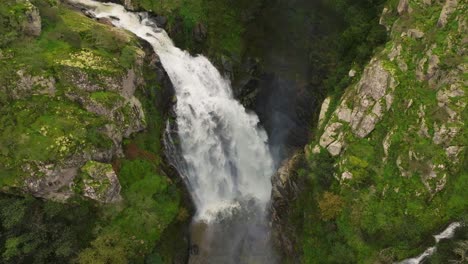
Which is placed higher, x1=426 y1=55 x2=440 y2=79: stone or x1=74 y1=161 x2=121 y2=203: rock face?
x1=426 y1=55 x2=440 y2=79: stone

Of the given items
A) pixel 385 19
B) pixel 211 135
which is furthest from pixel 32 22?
pixel 385 19

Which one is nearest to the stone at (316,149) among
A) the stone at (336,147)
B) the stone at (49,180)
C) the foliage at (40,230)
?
the stone at (336,147)

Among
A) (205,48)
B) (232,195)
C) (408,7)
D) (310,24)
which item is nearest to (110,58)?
(205,48)

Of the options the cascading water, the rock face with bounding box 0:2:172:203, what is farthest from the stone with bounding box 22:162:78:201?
the cascading water

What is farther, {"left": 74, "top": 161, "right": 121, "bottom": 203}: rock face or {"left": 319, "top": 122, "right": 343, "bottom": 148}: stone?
{"left": 319, "top": 122, "right": 343, "bottom": 148}: stone

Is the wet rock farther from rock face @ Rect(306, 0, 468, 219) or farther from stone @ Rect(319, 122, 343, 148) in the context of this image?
rock face @ Rect(306, 0, 468, 219)

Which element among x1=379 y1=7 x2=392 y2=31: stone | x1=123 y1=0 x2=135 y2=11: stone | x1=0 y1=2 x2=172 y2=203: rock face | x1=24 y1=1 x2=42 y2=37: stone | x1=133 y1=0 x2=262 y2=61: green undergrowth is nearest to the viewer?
x1=0 y1=2 x2=172 y2=203: rock face

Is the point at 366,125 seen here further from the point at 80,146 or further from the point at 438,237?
the point at 80,146
